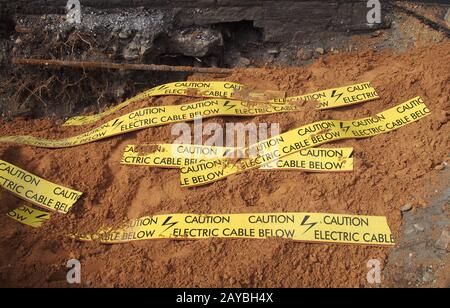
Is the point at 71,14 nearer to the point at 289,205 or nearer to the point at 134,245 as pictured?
the point at 134,245

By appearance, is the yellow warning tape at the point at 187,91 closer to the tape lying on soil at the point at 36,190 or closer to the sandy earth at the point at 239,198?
the sandy earth at the point at 239,198

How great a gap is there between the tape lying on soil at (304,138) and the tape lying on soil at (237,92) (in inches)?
9.6

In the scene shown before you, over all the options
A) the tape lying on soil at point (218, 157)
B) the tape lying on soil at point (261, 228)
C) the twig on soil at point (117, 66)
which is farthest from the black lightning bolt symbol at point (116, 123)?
the tape lying on soil at point (261, 228)

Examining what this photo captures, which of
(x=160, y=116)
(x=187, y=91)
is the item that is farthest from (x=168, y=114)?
(x=187, y=91)

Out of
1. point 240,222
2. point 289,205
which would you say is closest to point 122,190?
point 240,222

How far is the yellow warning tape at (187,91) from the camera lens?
4166mm

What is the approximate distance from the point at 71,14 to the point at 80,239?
2326 millimetres

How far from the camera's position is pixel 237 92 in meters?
4.16

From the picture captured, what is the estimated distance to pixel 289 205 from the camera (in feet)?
10.8

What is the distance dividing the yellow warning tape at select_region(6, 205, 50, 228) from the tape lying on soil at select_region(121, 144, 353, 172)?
0.71 m

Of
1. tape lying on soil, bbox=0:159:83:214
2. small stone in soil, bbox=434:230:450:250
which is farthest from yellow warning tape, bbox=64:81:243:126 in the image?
small stone in soil, bbox=434:230:450:250

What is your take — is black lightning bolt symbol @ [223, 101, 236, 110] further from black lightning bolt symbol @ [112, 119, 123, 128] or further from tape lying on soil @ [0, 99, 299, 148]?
black lightning bolt symbol @ [112, 119, 123, 128]

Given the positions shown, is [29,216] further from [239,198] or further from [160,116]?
[239,198]

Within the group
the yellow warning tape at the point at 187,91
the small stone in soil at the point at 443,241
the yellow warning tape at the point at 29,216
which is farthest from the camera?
the yellow warning tape at the point at 187,91
